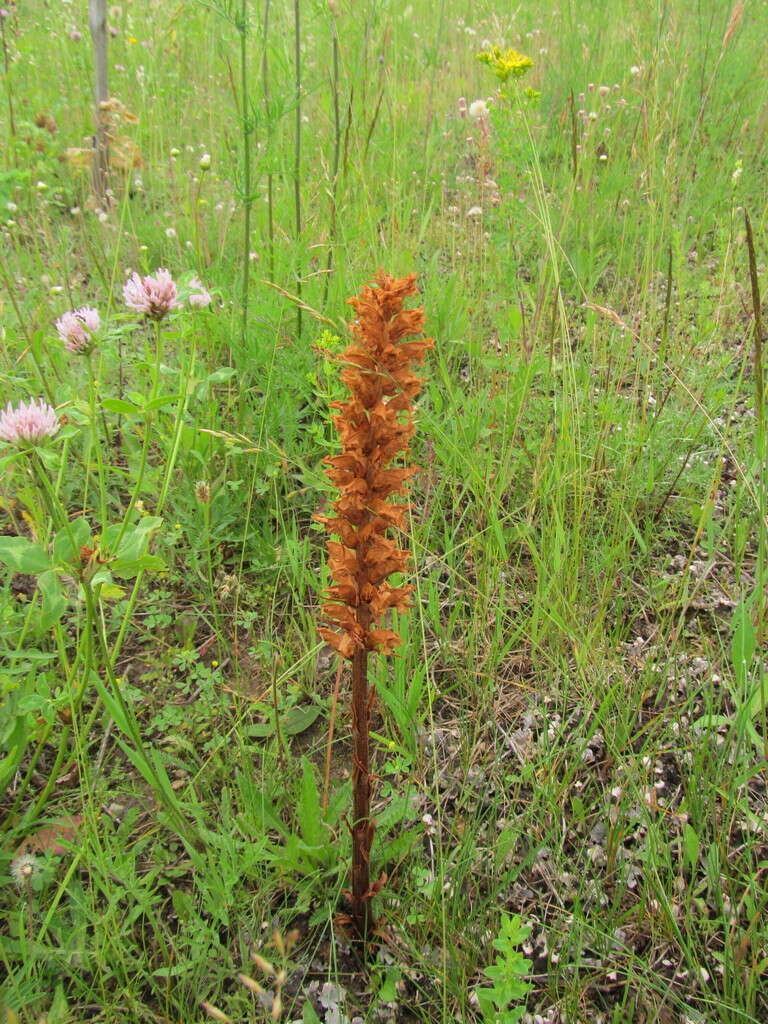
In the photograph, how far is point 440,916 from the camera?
1.30m

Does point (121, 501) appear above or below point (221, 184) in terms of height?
below

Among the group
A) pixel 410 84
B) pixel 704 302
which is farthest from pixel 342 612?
pixel 410 84

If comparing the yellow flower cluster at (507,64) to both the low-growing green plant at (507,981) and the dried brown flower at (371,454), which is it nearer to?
the dried brown flower at (371,454)

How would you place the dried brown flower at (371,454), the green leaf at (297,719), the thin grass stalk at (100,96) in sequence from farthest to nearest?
the thin grass stalk at (100,96) → the green leaf at (297,719) → the dried brown flower at (371,454)

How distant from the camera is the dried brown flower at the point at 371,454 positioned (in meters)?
0.99

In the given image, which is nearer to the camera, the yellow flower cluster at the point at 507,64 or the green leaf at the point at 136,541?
the green leaf at the point at 136,541

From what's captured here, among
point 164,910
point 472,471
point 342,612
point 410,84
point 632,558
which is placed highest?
point 410,84

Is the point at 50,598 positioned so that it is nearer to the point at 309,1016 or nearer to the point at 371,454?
the point at 371,454

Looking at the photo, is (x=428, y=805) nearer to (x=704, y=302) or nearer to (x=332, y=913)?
(x=332, y=913)

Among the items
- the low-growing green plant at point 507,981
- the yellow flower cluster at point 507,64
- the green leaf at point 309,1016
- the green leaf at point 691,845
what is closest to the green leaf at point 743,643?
the green leaf at point 691,845

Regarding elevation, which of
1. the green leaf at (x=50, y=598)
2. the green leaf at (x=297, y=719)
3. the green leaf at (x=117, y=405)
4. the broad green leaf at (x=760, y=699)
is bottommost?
the green leaf at (x=297, y=719)

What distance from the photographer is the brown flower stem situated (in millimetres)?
1122

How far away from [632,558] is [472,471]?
557 mm

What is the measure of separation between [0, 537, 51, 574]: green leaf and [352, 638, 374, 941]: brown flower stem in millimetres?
708
